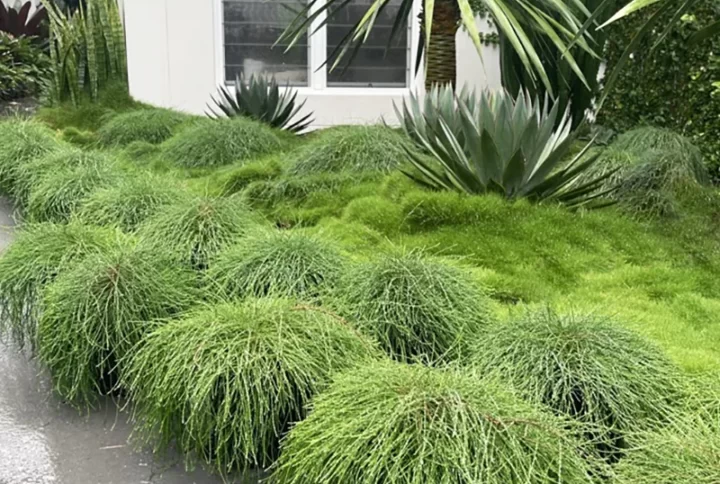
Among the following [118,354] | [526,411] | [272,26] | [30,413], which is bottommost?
[30,413]

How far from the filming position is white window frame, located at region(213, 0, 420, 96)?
352 inches

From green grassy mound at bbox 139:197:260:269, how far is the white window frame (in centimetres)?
553

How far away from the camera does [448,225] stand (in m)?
4.41

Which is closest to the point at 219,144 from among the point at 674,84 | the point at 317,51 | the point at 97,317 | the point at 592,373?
the point at 317,51

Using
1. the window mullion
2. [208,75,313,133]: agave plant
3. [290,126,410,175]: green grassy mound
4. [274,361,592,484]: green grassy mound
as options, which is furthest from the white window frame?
[274,361,592,484]: green grassy mound

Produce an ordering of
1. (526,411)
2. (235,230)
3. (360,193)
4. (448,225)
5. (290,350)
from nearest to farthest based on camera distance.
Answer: (526,411) < (290,350) < (235,230) < (448,225) < (360,193)

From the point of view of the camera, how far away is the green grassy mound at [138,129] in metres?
7.20

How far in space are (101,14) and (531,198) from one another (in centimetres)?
636

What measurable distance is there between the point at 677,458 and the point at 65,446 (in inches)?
82.5

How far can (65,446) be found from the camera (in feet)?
8.71

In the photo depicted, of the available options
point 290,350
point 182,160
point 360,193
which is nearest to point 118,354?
point 290,350

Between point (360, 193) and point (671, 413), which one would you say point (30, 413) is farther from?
point (360, 193)

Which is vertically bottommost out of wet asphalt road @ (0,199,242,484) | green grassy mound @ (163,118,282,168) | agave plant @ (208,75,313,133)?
wet asphalt road @ (0,199,242,484)

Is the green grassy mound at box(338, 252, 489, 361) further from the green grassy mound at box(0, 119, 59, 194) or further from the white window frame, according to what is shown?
the white window frame
